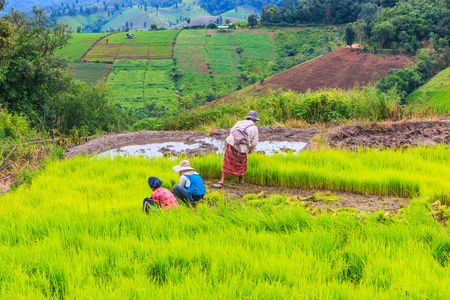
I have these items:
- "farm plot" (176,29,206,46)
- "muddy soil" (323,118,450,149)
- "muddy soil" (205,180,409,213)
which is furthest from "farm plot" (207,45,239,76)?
"muddy soil" (205,180,409,213)

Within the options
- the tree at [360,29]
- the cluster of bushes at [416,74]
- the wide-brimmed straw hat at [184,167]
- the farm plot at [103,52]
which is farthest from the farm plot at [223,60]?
the wide-brimmed straw hat at [184,167]

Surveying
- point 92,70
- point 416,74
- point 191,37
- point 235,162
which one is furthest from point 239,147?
point 191,37

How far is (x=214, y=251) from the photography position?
140 inches

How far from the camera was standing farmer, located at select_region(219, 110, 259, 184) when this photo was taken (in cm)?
698

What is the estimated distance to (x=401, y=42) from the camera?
78562 millimetres

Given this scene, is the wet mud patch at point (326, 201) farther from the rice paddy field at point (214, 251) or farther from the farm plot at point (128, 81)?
the farm plot at point (128, 81)

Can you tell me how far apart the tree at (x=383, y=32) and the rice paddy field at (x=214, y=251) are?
83.2 m

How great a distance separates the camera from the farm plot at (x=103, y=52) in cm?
11831

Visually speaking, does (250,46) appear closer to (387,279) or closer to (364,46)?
(364,46)

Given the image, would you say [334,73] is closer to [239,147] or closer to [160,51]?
[160,51]

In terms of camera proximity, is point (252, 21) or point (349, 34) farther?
point (252, 21)

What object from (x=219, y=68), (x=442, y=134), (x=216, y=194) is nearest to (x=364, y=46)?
(x=219, y=68)

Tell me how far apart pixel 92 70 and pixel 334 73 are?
251 ft

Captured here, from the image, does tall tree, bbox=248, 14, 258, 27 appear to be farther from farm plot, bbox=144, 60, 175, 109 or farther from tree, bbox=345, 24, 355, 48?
tree, bbox=345, 24, 355, 48
